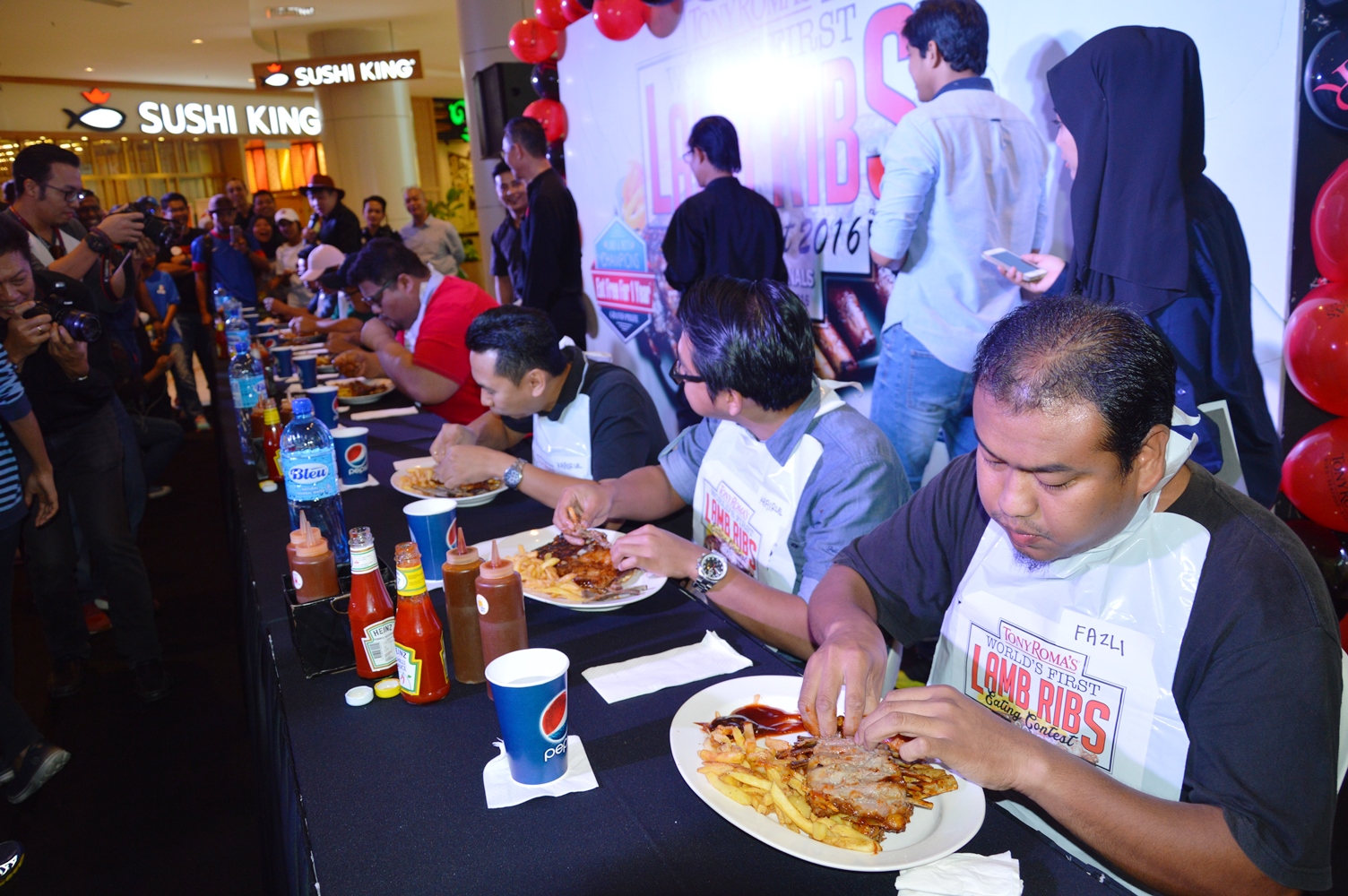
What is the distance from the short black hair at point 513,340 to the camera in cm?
252

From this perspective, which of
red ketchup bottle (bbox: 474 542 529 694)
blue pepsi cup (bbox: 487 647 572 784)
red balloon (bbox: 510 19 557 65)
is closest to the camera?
blue pepsi cup (bbox: 487 647 572 784)

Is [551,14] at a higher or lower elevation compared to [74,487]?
higher

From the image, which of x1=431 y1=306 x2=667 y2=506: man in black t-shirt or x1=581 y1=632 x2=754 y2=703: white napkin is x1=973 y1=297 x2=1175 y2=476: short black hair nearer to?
x1=581 y1=632 x2=754 y2=703: white napkin

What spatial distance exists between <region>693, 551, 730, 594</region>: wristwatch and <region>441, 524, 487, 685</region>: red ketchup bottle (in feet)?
1.63

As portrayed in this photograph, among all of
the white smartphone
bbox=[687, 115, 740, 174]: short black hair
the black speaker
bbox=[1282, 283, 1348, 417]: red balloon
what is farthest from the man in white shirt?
the black speaker

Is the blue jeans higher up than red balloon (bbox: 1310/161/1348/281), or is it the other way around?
red balloon (bbox: 1310/161/1348/281)

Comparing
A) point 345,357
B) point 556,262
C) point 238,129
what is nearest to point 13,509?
point 345,357

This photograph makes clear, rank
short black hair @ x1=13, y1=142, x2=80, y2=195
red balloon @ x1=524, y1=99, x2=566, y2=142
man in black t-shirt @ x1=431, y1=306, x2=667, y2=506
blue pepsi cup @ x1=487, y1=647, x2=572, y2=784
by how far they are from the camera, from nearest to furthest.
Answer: blue pepsi cup @ x1=487, y1=647, x2=572, y2=784 → man in black t-shirt @ x1=431, y1=306, x2=667, y2=506 → short black hair @ x1=13, y1=142, x2=80, y2=195 → red balloon @ x1=524, y1=99, x2=566, y2=142

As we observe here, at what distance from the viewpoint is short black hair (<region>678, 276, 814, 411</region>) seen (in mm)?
1822

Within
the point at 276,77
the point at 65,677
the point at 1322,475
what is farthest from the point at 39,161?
the point at 276,77

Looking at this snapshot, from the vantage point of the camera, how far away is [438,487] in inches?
99.3

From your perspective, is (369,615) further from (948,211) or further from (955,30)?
(955,30)

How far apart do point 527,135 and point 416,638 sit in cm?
459

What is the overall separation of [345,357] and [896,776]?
12.9ft
